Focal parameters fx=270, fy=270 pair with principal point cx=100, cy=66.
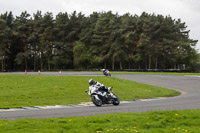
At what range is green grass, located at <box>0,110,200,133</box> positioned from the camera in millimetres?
7645

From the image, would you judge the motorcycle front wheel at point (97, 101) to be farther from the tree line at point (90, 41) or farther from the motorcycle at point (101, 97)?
the tree line at point (90, 41)

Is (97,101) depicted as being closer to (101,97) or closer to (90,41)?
(101,97)

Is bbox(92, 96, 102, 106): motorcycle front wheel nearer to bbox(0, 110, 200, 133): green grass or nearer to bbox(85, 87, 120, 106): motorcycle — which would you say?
bbox(85, 87, 120, 106): motorcycle

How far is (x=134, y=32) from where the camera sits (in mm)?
78250

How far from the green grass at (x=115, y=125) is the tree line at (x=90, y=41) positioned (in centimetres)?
6721

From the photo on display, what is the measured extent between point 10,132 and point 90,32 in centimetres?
7670

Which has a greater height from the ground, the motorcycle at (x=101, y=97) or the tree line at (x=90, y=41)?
the tree line at (x=90, y=41)

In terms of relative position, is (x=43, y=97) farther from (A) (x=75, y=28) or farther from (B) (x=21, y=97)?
(A) (x=75, y=28)

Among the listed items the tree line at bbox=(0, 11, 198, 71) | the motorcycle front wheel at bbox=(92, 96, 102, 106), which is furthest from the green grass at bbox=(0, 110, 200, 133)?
the tree line at bbox=(0, 11, 198, 71)

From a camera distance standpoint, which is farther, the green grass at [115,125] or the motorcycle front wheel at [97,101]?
the motorcycle front wheel at [97,101]

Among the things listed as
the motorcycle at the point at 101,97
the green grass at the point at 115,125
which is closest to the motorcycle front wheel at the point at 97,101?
the motorcycle at the point at 101,97

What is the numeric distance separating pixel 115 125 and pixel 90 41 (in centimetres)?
Answer: 7654

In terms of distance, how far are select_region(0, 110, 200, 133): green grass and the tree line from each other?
67.2 m

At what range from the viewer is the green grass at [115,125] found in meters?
7.64
